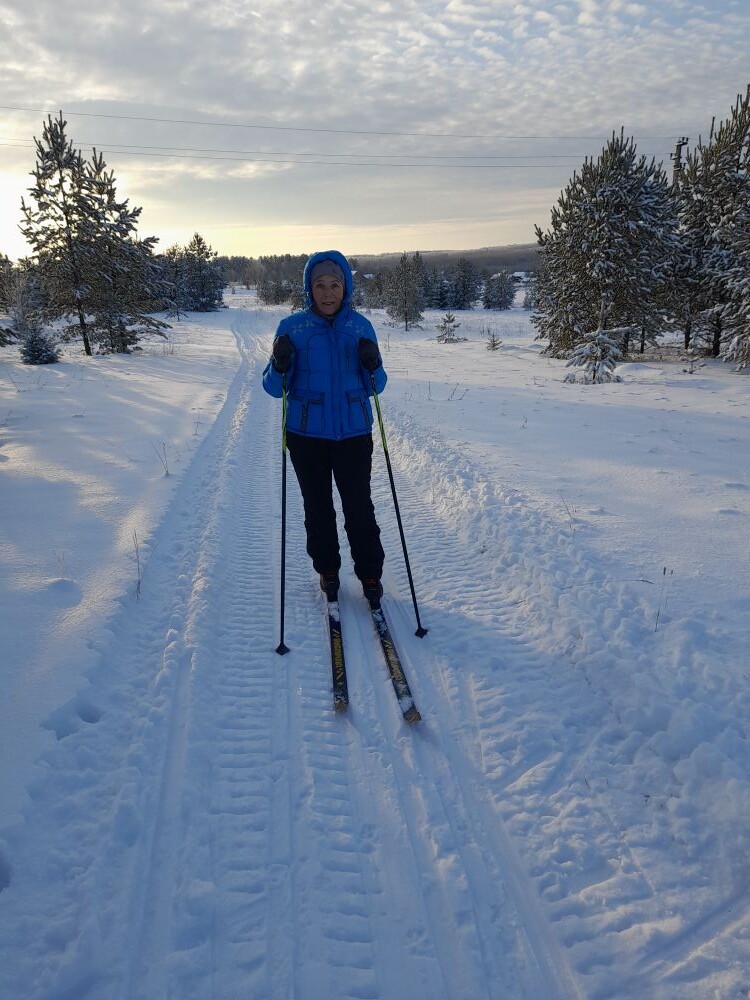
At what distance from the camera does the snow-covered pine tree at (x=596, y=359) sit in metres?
15.0

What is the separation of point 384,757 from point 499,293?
72444mm

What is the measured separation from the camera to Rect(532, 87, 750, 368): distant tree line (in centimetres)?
1569

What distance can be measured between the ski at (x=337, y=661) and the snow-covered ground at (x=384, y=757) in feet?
0.27

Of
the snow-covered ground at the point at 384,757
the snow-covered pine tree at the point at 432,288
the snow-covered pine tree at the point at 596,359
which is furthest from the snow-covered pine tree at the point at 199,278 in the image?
the snow-covered ground at the point at 384,757

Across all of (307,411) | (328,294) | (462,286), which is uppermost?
(462,286)

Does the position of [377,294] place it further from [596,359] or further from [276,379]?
[276,379]

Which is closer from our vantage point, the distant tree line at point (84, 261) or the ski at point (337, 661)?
the ski at point (337, 661)

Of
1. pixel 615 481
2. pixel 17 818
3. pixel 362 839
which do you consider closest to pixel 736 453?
pixel 615 481

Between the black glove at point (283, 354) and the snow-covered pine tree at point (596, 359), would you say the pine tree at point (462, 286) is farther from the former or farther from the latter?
the black glove at point (283, 354)

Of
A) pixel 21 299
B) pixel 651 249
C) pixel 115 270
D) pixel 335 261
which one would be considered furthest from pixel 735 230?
pixel 21 299

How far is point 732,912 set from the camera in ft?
6.63

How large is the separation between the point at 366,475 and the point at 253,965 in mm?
2834

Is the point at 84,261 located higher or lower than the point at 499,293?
lower

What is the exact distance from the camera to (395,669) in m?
3.30
